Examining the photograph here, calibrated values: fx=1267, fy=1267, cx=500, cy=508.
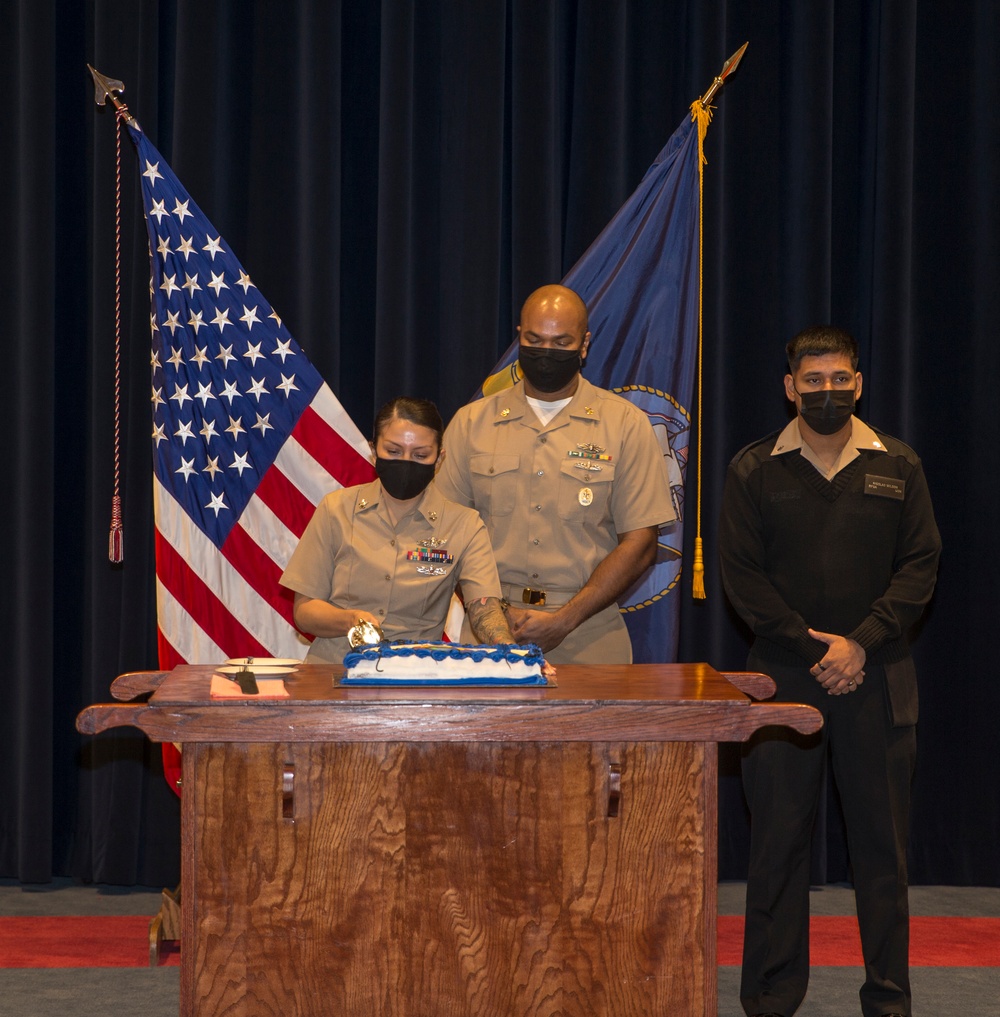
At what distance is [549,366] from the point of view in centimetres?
358

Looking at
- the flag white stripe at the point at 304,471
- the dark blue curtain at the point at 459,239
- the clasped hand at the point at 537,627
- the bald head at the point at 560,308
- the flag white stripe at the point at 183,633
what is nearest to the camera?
the clasped hand at the point at 537,627

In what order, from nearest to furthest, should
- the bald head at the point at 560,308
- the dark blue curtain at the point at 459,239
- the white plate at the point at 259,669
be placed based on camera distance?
the white plate at the point at 259,669 < the bald head at the point at 560,308 < the dark blue curtain at the point at 459,239

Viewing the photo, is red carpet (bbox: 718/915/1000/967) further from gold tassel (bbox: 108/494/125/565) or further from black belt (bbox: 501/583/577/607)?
gold tassel (bbox: 108/494/125/565)

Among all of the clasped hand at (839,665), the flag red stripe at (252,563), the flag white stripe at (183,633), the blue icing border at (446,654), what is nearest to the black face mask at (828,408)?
the clasped hand at (839,665)

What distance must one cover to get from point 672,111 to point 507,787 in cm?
303

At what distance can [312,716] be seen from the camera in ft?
8.02

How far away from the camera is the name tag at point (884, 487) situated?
325 cm

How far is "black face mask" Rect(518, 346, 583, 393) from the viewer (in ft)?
11.7

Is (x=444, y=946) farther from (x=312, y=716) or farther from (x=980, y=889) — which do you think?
(x=980, y=889)

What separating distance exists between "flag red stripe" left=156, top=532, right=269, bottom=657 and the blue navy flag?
3.85 ft

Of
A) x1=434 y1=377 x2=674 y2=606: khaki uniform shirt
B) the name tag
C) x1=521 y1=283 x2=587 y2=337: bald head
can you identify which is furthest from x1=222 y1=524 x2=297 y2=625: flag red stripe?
the name tag

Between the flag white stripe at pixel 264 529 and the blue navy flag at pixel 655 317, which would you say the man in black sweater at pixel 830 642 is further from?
the flag white stripe at pixel 264 529

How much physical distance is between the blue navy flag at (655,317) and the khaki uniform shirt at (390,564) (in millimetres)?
1158

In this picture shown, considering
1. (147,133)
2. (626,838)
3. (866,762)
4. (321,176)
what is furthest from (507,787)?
(147,133)
